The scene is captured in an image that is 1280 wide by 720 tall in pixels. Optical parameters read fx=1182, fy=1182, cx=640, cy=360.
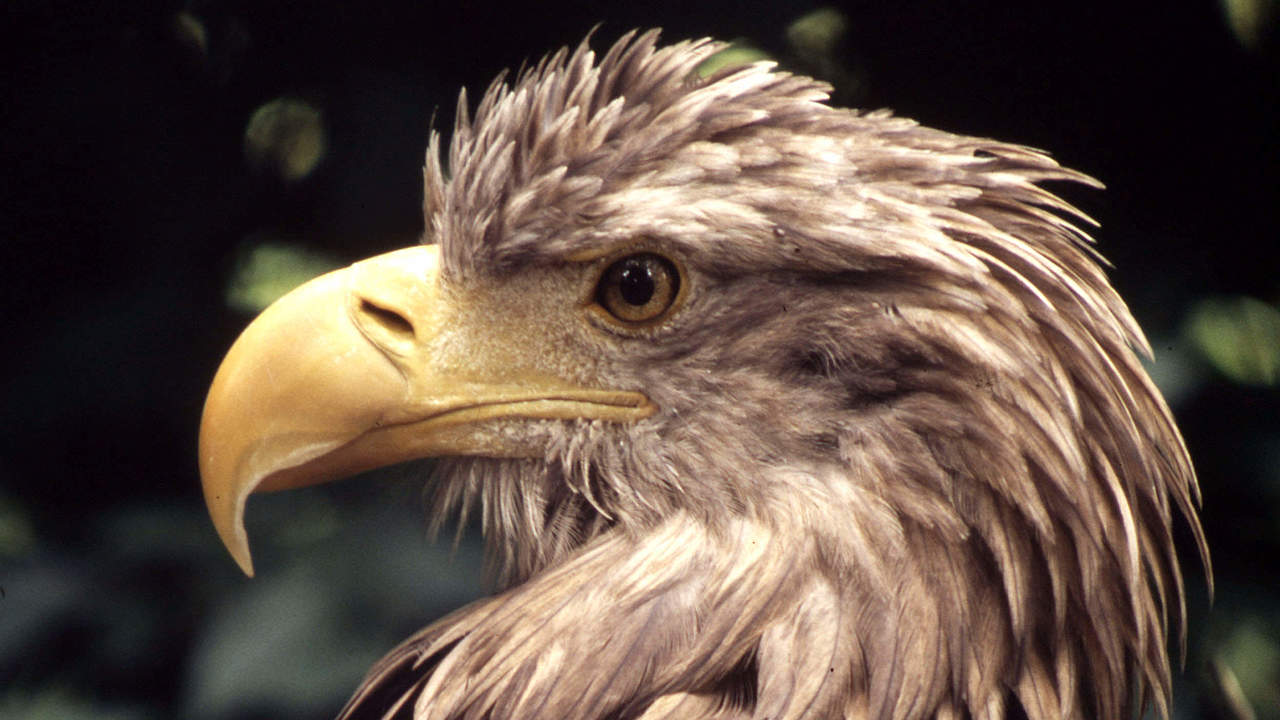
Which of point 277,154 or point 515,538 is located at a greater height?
point 277,154

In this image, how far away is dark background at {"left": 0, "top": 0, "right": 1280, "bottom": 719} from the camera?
1.64 m

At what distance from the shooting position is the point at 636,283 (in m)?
1.25

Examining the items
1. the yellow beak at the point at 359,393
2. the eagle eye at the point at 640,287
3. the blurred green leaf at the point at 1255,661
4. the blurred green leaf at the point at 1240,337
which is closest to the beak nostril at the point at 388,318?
the yellow beak at the point at 359,393

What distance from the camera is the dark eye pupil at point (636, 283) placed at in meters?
1.25

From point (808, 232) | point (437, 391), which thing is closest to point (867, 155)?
point (808, 232)

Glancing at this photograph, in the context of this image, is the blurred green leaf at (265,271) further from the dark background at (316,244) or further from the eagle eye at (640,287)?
the eagle eye at (640,287)

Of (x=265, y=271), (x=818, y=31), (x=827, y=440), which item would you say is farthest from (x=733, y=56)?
(x=265, y=271)

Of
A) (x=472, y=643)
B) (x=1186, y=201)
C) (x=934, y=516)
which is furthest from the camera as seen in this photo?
(x=1186, y=201)

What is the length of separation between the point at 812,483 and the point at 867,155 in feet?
1.13

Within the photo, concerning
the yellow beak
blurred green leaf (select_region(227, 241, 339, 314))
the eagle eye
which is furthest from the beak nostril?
blurred green leaf (select_region(227, 241, 339, 314))

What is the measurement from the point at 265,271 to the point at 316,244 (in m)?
0.09

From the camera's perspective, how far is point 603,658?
1206 mm

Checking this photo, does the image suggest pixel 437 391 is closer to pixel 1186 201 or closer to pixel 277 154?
pixel 277 154

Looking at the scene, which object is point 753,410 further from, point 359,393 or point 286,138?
point 286,138
